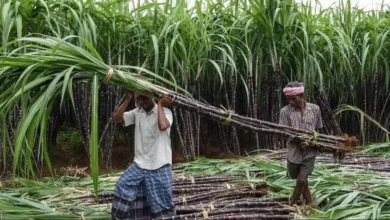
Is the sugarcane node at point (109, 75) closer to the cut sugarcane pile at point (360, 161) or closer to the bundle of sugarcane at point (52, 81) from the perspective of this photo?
the bundle of sugarcane at point (52, 81)

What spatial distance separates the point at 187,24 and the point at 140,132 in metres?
2.23

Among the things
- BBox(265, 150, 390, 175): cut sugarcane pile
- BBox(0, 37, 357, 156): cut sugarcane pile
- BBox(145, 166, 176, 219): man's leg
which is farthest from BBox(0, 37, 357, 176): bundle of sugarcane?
BBox(265, 150, 390, 175): cut sugarcane pile

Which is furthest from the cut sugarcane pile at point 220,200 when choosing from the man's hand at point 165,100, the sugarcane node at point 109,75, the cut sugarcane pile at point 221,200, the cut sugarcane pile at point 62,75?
the sugarcane node at point 109,75

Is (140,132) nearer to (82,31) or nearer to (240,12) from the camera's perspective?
(82,31)

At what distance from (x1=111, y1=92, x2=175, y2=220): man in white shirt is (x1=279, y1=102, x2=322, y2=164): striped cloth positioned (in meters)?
0.77

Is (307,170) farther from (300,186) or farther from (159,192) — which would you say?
(159,192)

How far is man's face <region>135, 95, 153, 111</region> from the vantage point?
3.21 meters

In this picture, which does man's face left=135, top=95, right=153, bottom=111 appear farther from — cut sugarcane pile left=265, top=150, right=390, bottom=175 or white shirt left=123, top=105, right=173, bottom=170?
cut sugarcane pile left=265, top=150, right=390, bottom=175

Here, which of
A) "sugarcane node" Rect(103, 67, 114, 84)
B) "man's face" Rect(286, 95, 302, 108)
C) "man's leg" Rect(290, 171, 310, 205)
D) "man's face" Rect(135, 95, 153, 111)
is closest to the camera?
"sugarcane node" Rect(103, 67, 114, 84)

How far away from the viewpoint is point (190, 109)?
10.2ft

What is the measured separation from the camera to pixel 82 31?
15.5 feet

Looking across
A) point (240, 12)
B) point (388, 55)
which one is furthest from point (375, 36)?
point (240, 12)

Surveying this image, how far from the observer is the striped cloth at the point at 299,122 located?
3.54 meters

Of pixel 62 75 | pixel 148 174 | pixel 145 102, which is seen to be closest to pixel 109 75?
pixel 62 75
